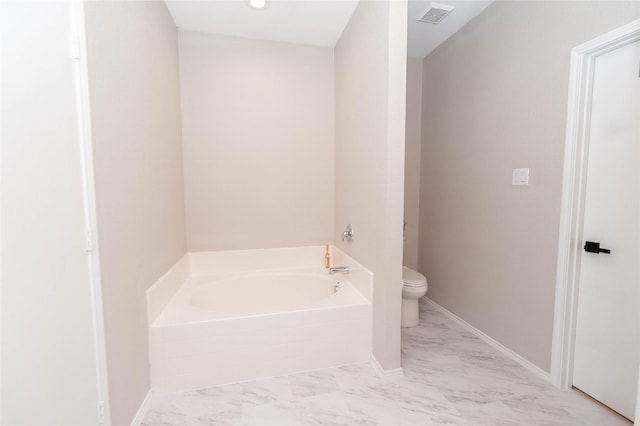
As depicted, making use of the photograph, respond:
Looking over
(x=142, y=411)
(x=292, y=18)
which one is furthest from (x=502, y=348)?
(x=292, y=18)

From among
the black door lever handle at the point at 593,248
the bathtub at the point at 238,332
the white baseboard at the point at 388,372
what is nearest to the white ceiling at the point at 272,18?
the bathtub at the point at 238,332

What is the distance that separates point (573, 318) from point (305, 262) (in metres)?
1.94

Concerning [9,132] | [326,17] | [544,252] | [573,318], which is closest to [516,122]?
[544,252]

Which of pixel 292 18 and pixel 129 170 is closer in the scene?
pixel 129 170

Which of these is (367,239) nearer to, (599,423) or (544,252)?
(544,252)

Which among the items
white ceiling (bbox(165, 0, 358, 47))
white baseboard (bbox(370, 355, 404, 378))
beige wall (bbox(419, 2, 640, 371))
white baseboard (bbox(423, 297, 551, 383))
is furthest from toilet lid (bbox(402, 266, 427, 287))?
white ceiling (bbox(165, 0, 358, 47))

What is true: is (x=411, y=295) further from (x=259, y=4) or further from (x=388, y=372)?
(x=259, y=4)

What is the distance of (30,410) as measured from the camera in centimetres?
76

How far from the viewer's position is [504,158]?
1949 mm

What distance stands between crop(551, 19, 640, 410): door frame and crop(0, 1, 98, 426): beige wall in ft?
7.74

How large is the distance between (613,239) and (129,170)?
251 centimetres

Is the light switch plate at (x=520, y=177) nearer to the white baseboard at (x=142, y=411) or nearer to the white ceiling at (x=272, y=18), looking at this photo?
the white ceiling at (x=272, y=18)

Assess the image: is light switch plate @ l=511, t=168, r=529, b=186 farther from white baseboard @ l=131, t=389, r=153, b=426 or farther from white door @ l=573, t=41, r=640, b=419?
white baseboard @ l=131, t=389, r=153, b=426

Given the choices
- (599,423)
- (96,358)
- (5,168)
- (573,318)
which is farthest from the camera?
(573,318)
